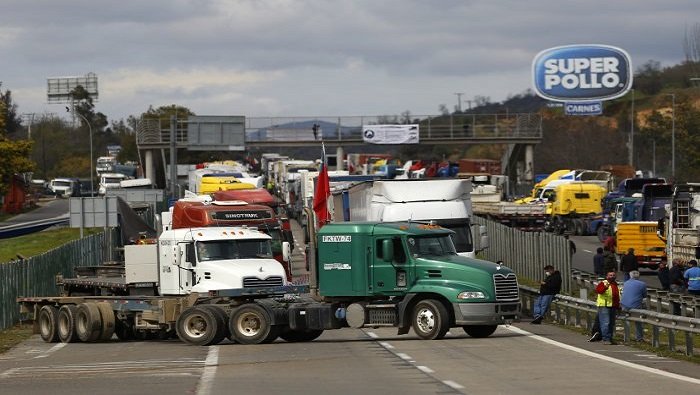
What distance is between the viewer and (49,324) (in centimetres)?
3119

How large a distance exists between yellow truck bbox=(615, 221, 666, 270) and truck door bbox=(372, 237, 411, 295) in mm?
21582

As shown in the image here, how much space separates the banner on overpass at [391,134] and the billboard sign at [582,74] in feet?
48.9

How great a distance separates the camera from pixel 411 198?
119 feet

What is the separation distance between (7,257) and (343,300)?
120 ft

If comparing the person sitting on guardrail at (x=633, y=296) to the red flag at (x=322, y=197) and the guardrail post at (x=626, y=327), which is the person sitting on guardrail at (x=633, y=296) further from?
the red flag at (x=322, y=197)

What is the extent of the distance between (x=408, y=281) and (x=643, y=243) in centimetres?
2234

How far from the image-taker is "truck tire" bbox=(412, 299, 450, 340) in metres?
27.3

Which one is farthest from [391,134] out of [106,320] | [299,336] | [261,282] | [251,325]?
[251,325]

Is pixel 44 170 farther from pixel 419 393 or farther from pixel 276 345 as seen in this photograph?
pixel 419 393

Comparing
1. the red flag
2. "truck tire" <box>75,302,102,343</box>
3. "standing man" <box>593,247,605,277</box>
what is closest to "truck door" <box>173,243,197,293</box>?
"truck tire" <box>75,302,102,343</box>

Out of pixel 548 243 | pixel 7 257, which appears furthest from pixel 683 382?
pixel 7 257

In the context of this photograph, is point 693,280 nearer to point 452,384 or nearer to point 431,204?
point 431,204

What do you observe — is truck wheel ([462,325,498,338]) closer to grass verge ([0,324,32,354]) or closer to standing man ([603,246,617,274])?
grass verge ([0,324,32,354])

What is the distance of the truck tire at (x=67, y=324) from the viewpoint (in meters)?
30.5
